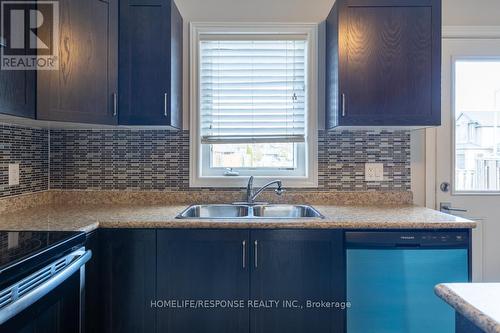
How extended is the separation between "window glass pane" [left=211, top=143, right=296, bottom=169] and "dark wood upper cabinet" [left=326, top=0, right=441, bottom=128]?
57cm

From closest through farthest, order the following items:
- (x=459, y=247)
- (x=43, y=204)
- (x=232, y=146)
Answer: (x=459, y=247) < (x=43, y=204) < (x=232, y=146)

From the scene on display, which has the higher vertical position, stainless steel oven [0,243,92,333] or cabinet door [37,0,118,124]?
cabinet door [37,0,118,124]

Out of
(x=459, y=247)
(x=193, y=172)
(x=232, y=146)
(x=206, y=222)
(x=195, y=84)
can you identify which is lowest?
(x=459, y=247)

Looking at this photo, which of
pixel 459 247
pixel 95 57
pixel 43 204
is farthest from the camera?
pixel 43 204

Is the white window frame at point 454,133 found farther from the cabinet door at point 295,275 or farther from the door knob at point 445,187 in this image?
the cabinet door at point 295,275

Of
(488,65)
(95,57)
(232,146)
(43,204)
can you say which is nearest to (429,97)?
(488,65)

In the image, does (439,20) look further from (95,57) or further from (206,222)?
(95,57)

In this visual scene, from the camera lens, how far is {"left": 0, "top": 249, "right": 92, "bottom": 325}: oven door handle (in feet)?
3.01

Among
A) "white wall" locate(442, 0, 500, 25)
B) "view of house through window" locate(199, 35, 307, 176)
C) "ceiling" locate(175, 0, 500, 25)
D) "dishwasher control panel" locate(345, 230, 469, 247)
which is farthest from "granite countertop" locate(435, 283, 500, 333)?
"white wall" locate(442, 0, 500, 25)

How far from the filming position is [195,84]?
7.29ft

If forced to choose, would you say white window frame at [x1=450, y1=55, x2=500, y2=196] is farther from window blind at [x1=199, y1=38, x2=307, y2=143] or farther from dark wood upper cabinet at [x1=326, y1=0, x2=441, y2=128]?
window blind at [x1=199, y1=38, x2=307, y2=143]

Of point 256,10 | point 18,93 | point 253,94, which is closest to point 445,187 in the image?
point 253,94

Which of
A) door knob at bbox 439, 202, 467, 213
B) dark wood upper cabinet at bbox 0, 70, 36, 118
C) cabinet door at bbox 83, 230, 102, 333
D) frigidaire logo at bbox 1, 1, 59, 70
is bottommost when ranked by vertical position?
cabinet door at bbox 83, 230, 102, 333

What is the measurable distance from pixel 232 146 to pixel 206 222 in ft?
2.66
